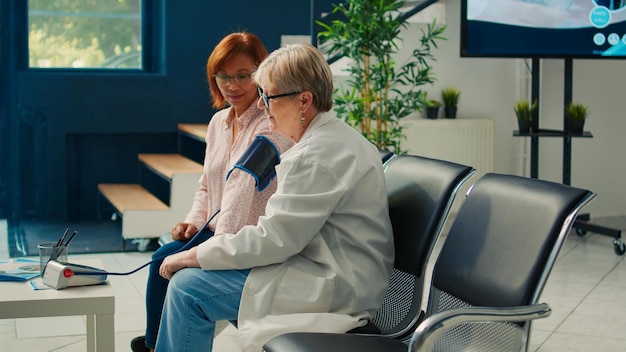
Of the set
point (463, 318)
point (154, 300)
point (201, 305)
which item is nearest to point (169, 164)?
point (154, 300)

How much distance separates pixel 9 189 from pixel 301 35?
2543mm

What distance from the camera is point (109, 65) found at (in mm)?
6895

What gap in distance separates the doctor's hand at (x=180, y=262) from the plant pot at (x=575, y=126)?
3917mm

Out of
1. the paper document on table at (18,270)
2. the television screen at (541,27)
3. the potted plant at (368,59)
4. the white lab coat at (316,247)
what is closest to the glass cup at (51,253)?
the paper document on table at (18,270)

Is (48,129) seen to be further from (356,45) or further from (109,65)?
(356,45)

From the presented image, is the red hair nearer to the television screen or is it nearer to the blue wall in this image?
the television screen

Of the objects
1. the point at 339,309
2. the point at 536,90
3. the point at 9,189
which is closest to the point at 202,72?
the point at 9,189

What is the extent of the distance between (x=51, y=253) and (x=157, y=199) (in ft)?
10.8

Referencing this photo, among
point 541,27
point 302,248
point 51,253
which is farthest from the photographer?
point 541,27

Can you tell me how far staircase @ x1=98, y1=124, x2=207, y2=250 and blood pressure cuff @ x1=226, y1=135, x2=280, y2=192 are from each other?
2.96m

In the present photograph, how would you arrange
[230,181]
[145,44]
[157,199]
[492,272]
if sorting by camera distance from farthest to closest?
[145,44], [157,199], [230,181], [492,272]

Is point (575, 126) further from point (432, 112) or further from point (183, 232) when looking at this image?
point (183, 232)

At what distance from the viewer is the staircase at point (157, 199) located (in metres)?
5.48

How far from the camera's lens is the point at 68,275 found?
257cm
